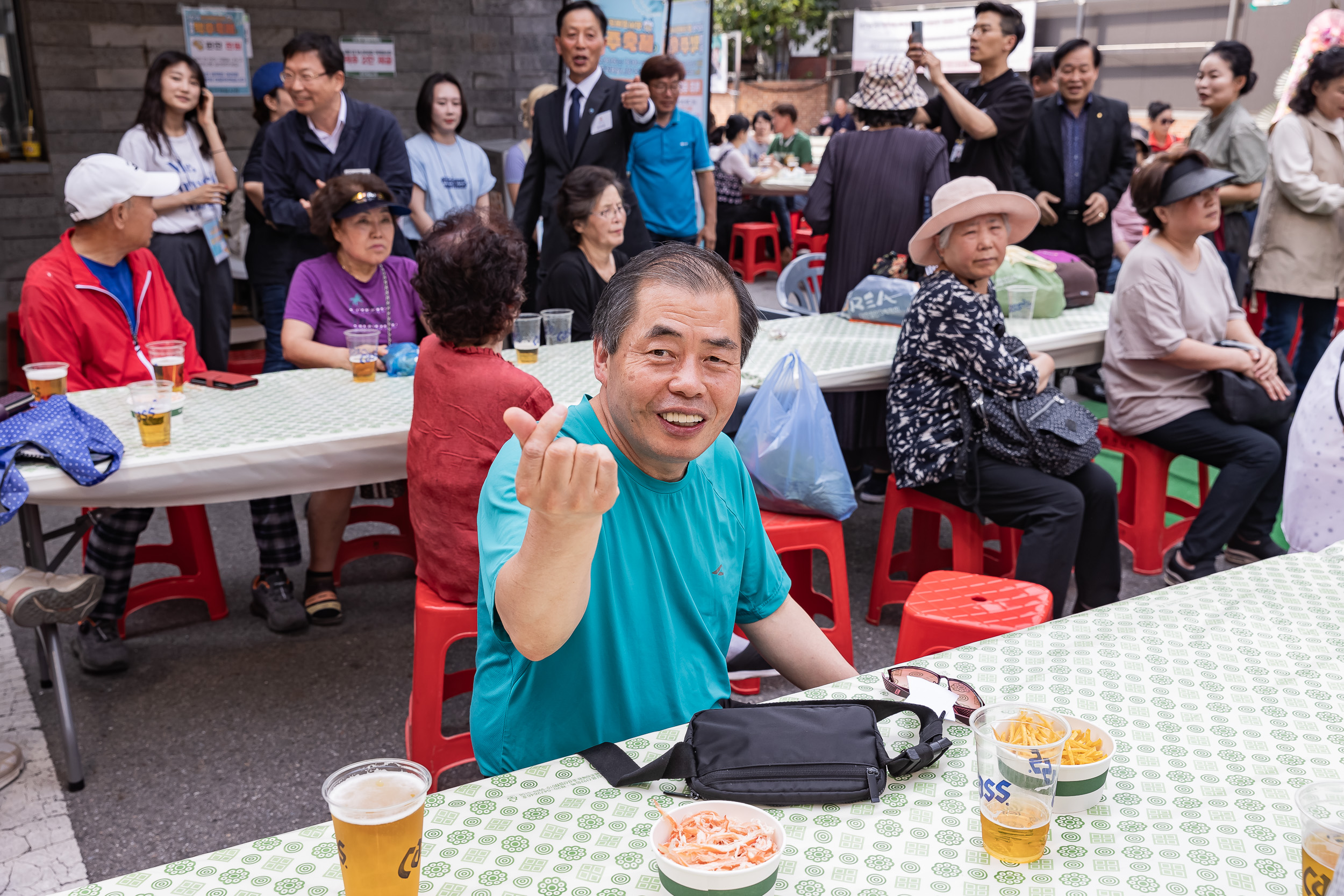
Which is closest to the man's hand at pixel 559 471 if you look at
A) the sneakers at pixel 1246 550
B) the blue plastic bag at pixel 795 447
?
the blue plastic bag at pixel 795 447

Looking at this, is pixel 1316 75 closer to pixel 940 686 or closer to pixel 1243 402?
pixel 1243 402

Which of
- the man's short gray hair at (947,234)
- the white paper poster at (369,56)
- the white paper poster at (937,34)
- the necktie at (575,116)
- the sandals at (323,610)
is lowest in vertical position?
the sandals at (323,610)

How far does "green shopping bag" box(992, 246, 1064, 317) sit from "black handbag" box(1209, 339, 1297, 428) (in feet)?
2.31

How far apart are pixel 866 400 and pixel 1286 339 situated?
2.91 metres

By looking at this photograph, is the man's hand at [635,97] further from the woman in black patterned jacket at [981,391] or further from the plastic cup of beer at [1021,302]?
the woman in black patterned jacket at [981,391]

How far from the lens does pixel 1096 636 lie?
1.67 meters

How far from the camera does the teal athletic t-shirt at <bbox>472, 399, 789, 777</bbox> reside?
1.50 meters

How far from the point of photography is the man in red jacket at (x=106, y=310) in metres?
3.07

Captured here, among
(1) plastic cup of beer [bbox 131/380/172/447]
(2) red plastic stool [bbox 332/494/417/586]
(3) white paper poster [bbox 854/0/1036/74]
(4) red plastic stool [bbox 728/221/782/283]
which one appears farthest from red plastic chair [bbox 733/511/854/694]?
(3) white paper poster [bbox 854/0/1036/74]

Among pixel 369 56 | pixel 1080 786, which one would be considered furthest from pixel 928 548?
pixel 369 56

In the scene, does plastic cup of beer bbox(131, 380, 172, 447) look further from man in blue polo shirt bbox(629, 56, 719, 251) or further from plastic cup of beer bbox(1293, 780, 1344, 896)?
man in blue polo shirt bbox(629, 56, 719, 251)

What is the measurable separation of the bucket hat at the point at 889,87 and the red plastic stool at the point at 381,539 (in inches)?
99.3

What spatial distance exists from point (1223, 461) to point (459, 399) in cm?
278

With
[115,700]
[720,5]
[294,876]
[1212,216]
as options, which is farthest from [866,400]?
[720,5]
